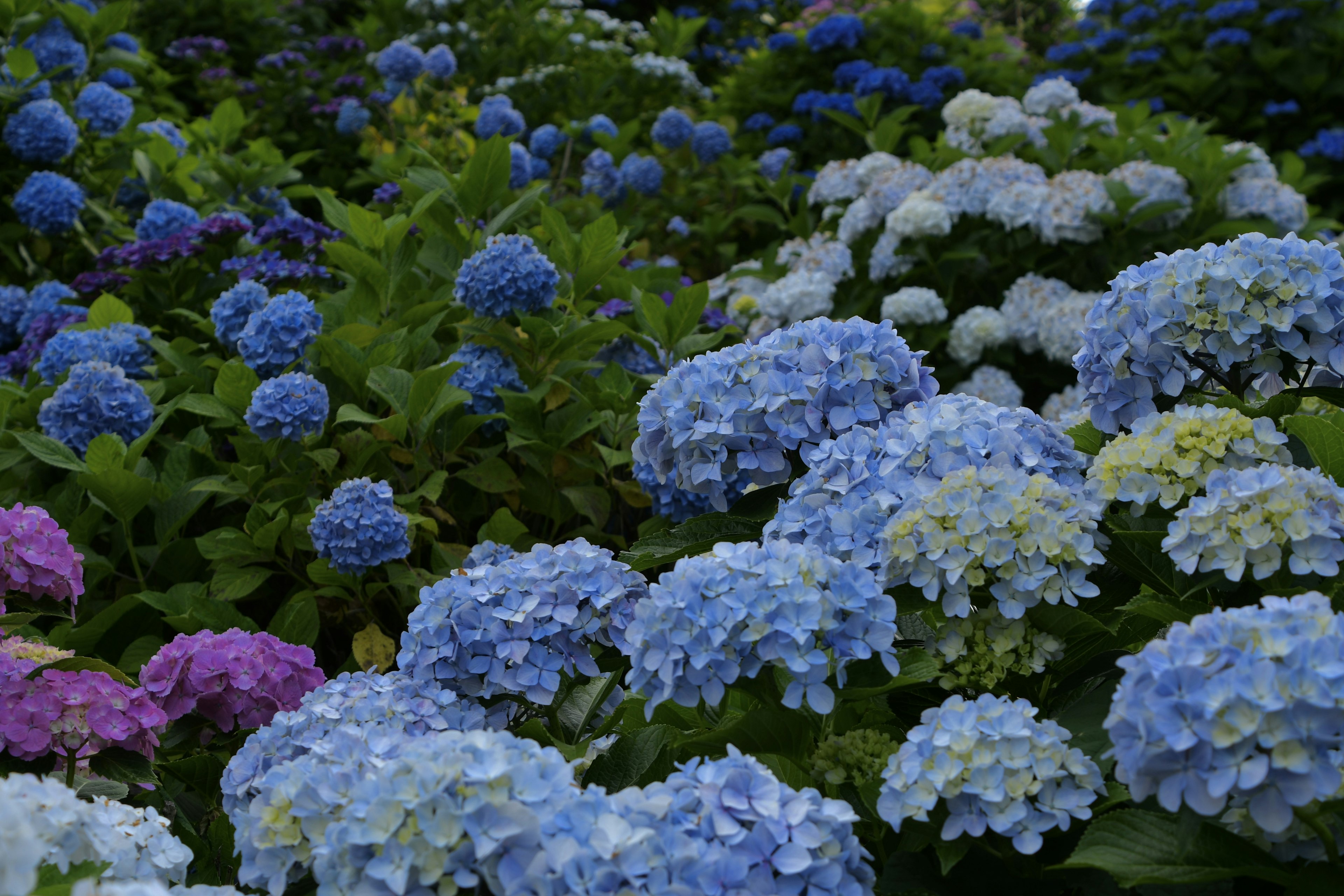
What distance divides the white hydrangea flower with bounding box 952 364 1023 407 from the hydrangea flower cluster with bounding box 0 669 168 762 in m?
3.03

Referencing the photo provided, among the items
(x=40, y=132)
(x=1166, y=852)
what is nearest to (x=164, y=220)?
(x=40, y=132)

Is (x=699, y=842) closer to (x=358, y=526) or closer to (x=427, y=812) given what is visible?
(x=427, y=812)

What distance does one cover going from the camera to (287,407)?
247 centimetres

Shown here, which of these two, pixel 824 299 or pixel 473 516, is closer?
pixel 473 516

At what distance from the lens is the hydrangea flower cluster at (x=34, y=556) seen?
2006 mm

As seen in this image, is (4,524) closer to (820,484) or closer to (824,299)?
(820,484)

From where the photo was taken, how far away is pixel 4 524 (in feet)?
6.56

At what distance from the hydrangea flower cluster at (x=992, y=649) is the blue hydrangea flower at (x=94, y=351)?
2.37 metres

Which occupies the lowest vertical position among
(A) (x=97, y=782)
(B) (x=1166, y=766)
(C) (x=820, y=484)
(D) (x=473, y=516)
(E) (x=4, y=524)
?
(D) (x=473, y=516)

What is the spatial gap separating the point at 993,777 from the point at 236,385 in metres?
2.01

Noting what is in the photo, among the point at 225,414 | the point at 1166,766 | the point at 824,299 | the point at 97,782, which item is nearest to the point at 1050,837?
the point at 1166,766

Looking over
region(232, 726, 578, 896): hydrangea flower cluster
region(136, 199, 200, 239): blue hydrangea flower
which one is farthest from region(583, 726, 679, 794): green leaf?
region(136, 199, 200, 239): blue hydrangea flower

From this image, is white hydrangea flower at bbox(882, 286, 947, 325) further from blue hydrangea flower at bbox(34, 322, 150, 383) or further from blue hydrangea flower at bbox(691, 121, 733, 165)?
blue hydrangea flower at bbox(34, 322, 150, 383)

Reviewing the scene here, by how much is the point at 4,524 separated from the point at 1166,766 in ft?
Result: 6.10
